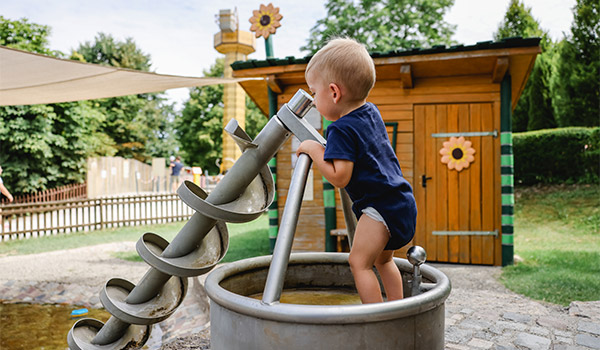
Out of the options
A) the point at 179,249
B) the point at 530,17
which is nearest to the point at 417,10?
the point at 530,17

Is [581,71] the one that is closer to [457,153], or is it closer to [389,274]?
[457,153]

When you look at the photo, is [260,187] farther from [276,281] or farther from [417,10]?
[417,10]

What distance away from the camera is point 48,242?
8719 mm

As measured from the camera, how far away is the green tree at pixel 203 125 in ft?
103

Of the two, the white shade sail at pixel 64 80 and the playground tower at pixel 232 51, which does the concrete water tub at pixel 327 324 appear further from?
the playground tower at pixel 232 51

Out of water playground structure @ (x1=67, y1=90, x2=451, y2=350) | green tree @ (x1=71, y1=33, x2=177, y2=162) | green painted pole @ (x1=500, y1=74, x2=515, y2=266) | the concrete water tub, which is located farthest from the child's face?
green tree @ (x1=71, y1=33, x2=177, y2=162)

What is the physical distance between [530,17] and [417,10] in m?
4.76

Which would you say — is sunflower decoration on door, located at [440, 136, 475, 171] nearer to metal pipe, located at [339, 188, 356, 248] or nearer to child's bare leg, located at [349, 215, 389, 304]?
metal pipe, located at [339, 188, 356, 248]

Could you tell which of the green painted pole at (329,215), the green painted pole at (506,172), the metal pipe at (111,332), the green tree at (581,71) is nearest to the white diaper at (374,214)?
the metal pipe at (111,332)

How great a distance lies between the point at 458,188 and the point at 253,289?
15.1ft

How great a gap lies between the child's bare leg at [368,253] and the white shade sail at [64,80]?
13.8 feet

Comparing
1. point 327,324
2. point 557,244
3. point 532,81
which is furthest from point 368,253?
point 532,81

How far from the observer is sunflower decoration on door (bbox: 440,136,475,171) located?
19.0ft

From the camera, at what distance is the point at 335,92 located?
1.37 meters
